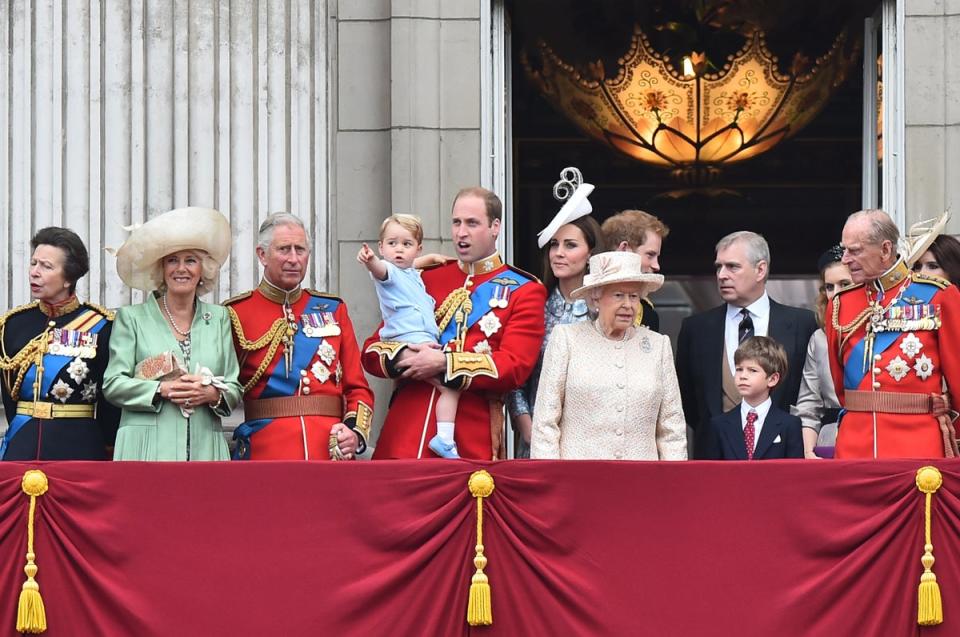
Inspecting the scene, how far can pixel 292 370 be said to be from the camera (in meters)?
8.66

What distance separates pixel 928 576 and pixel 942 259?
1807mm

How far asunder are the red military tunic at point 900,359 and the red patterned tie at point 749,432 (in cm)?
40

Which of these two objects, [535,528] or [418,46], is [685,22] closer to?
[418,46]

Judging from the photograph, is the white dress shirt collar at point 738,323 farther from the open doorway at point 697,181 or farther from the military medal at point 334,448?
the open doorway at point 697,181

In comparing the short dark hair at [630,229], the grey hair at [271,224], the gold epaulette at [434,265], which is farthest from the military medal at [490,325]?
the grey hair at [271,224]

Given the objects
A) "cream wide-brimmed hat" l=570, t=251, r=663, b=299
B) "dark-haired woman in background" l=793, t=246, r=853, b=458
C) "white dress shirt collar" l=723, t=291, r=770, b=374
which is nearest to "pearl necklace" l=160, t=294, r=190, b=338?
"cream wide-brimmed hat" l=570, t=251, r=663, b=299

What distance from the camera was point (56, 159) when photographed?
11094 mm

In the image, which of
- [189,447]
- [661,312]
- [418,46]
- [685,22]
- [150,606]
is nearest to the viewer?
[150,606]

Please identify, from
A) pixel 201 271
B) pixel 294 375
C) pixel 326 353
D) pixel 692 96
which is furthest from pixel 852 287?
pixel 692 96

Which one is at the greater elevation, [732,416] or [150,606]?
[732,416]

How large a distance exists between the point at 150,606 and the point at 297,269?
5.51 feet

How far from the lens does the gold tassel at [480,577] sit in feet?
25.6

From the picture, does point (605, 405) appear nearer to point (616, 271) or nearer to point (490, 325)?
point (616, 271)

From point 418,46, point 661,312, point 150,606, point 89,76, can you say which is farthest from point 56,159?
point 661,312
